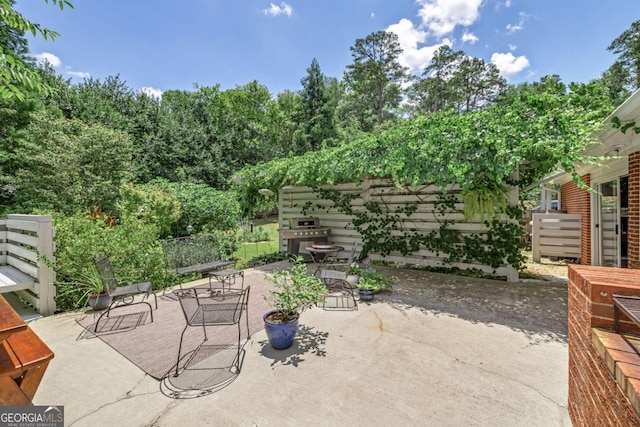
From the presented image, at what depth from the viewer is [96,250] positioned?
440 centimetres

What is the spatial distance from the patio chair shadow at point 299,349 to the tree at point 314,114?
17.9 meters

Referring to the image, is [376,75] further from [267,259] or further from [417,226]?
[267,259]

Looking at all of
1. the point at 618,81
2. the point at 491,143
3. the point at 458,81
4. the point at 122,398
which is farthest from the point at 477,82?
the point at 122,398

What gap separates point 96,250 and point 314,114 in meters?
18.2

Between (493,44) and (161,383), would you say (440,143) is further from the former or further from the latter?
(493,44)

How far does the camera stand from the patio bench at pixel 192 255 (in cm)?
524

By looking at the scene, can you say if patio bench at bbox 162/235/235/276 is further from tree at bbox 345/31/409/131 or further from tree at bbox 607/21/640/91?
tree at bbox 607/21/640/91

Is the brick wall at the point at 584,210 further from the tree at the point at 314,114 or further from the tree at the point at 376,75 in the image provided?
the tree at the point at 376,75

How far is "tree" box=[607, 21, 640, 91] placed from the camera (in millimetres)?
17391

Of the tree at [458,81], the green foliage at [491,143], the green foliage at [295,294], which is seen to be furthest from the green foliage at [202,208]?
the tree at [458,81]

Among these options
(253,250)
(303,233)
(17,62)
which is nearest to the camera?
(17,62)

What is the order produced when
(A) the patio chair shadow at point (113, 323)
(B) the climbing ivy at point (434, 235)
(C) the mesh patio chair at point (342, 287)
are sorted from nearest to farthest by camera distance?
(A) the patio chair shadow at point (113, 323) → (C) the mesh patio chair at point (342, 287) → (B) the climbing ivy at point (434, 235)

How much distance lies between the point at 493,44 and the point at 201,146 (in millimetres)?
20756

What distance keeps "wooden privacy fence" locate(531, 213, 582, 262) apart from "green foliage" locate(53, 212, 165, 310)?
30.5ft
